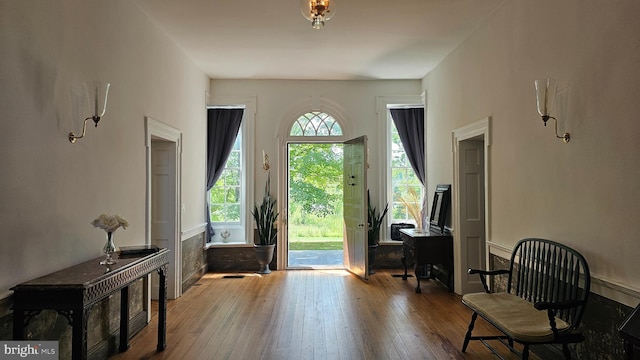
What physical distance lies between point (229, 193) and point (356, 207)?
233 centimetres

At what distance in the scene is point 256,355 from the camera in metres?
3.30

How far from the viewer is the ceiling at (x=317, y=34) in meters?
3.99

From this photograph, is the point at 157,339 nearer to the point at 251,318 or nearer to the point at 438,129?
the point at 251,318

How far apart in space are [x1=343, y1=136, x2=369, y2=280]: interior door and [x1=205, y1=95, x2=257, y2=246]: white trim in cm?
165

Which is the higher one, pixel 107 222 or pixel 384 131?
pixel 384 131

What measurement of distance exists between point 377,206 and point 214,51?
3655 millimetres

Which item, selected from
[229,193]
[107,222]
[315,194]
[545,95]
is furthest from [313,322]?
[315,194]

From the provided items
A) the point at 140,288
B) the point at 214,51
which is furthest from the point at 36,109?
the point at 214,51

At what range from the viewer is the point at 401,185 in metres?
7.02

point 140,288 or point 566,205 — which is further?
point 140,288

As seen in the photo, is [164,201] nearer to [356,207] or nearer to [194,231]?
[194,231]

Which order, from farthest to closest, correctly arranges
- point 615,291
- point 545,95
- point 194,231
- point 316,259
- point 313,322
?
1. point 316,259
2. point 194,231
3. point 313,322
4. point 545,95
5. point 615,291

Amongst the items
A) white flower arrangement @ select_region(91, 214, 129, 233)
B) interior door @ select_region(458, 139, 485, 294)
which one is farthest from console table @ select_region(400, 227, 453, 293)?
white flower arrangement @ select_region(91, 214, 129, 233)

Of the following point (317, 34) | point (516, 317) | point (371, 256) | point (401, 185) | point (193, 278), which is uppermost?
point (317, 34)
